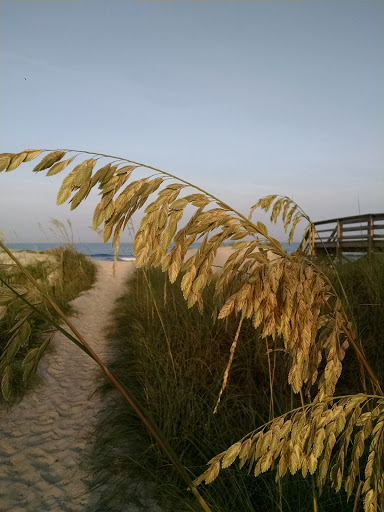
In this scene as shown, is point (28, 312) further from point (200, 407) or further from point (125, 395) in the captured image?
point (200, 407)

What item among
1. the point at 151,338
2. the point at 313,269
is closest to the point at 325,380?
the point at 313,269

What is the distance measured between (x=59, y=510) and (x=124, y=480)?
1.25 ft

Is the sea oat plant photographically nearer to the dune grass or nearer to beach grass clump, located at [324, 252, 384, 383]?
the dune grass

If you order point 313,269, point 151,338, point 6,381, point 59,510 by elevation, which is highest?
point 313,269

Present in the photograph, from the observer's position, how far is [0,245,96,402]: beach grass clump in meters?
1.15

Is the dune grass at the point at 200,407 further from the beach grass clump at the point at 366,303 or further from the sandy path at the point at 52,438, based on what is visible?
the sandy path at the point at 52,438

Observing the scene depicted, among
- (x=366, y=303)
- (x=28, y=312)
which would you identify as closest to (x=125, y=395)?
(x=28, y=312)

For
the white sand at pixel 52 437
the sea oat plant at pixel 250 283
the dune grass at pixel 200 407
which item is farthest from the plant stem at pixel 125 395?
the white sand at pixel 52 437

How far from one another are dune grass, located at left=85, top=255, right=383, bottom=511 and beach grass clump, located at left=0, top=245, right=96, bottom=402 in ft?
2.63

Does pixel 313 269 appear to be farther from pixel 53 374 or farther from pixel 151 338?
pixel 53 374

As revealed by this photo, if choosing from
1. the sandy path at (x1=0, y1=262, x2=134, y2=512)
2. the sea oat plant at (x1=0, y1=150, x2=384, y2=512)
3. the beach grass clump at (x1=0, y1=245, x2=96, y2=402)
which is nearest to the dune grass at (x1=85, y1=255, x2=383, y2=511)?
the sandy path at (x1=0, y1=262, x2=134, y2=512)

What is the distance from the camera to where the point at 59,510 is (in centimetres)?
247

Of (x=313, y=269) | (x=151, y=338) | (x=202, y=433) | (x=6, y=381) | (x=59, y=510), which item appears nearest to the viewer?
(x=6, y=381)

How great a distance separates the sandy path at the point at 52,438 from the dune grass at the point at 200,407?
0.55ft
